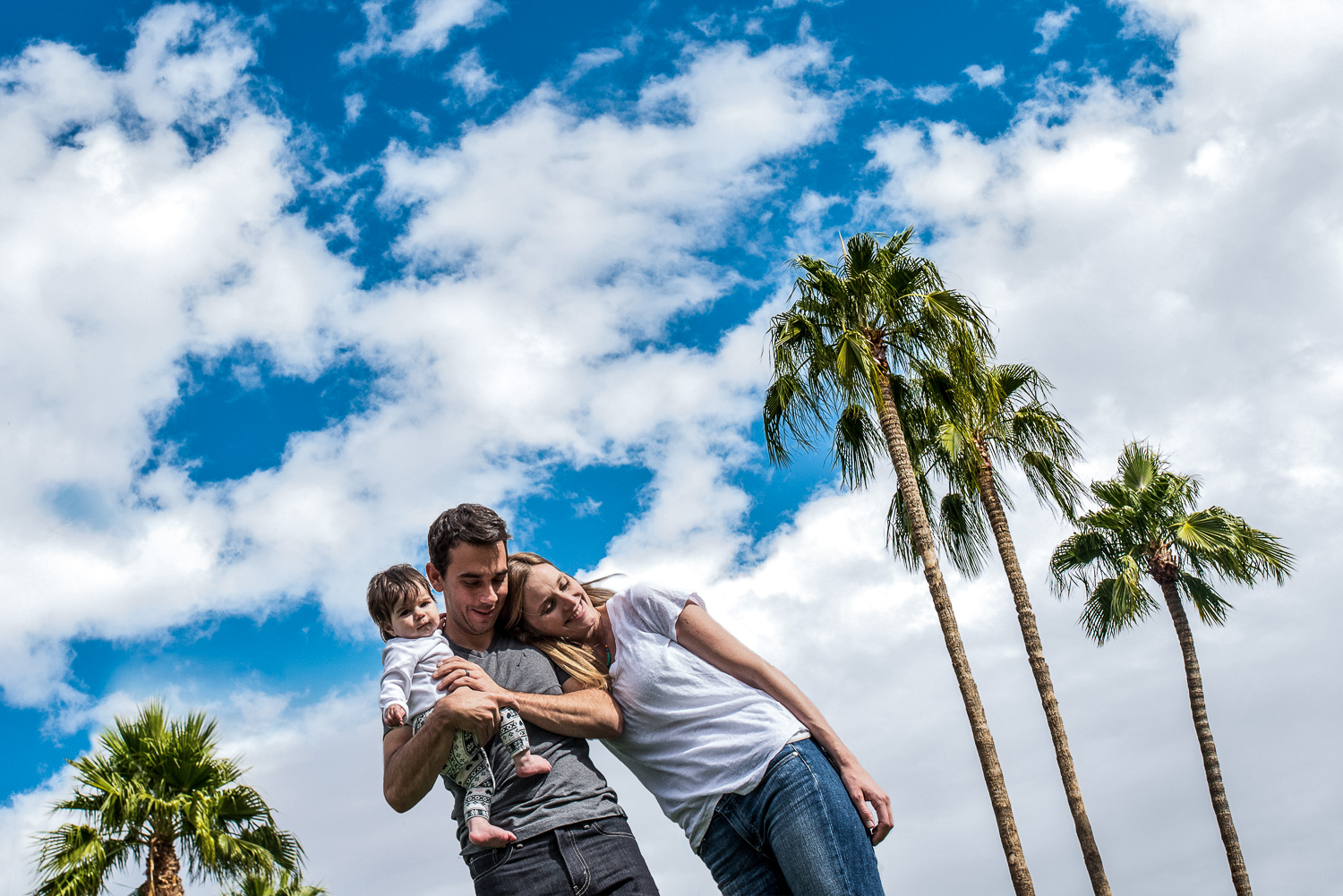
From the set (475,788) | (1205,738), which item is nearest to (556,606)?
(475,788)

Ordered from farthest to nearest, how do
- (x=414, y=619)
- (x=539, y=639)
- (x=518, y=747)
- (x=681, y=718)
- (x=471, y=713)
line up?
(x=414, y=619), (x=539, y=639), (x=681, y=718), (x=518, y=747), (x=471, y=713)

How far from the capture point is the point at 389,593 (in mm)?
3570

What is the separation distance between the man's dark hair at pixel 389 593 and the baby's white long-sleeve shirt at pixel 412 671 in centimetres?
31

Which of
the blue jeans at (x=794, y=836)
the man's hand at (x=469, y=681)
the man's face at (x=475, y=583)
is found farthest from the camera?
the man's face at (x=475, y=583)

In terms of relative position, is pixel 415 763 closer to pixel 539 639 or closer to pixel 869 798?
pixel 539 639

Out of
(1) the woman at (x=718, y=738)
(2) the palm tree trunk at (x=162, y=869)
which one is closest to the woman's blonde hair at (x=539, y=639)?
(1) the woman at (x=718, y=738)

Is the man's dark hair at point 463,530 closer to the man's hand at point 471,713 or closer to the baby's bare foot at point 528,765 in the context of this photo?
the man's hand at point 471,713

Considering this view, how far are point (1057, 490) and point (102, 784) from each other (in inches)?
505

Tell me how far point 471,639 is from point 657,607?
586 millimetres

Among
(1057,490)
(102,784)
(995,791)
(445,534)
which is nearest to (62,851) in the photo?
(102,784)

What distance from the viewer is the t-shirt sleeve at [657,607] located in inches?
112

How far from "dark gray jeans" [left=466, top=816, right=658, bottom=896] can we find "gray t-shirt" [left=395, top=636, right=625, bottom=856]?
0.03 meters

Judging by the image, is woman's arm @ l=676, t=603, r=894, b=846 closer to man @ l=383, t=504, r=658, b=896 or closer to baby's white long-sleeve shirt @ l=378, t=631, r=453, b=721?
man @ l=383, t=504, r=658, b=896

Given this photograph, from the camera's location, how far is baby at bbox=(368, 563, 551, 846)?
2586 mm
